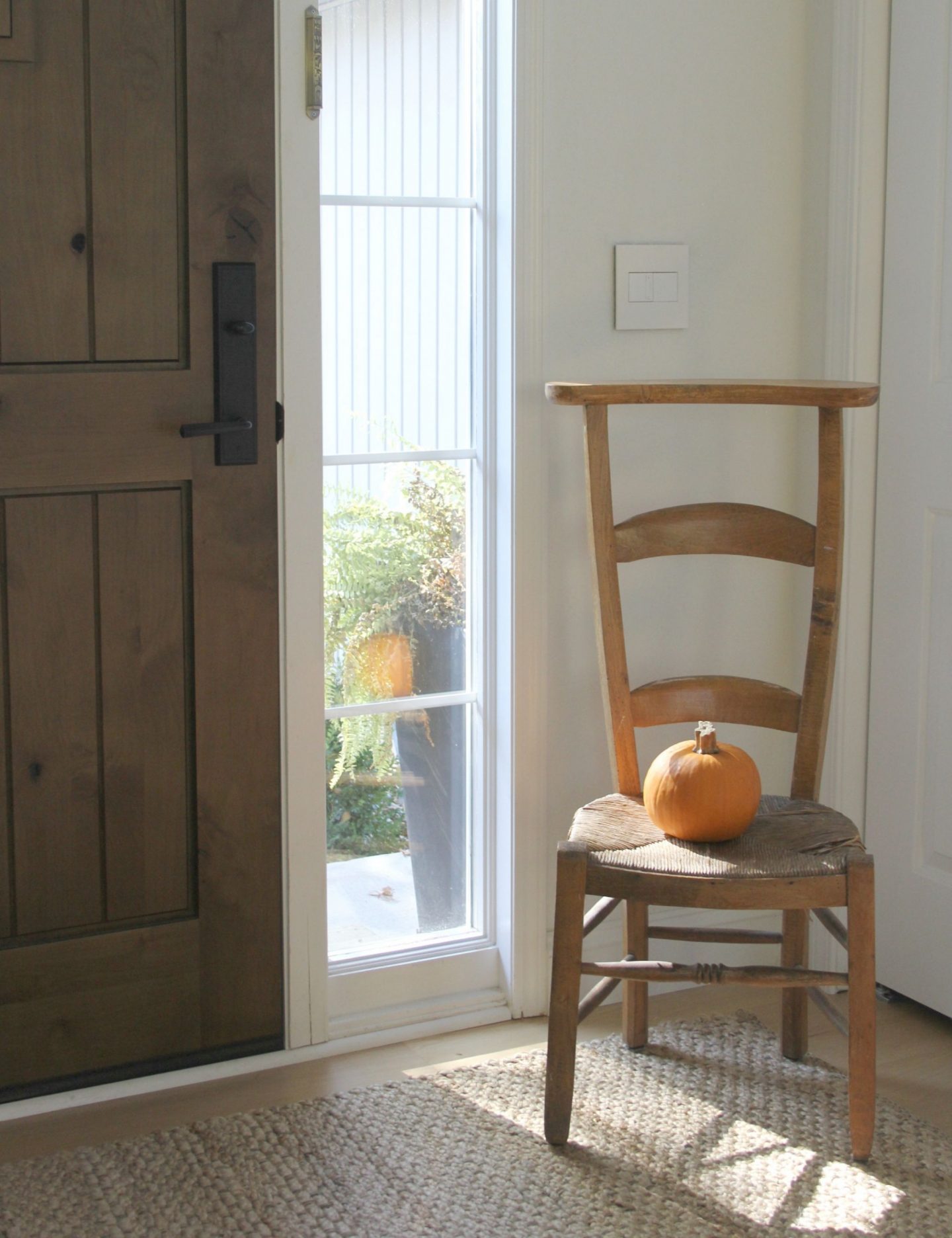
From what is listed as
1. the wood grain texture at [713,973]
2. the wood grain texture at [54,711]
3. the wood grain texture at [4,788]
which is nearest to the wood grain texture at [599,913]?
the wood grain texture at [713,973]

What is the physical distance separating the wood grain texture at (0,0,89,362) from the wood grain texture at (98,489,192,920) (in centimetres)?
24

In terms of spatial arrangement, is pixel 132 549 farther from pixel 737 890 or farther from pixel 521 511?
pixel 737 890

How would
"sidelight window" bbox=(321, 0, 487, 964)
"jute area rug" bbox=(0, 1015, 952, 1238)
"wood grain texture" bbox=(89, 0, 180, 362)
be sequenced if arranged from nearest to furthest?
1. "jute area rug" bbox=(0, 1015, 952, 1238)
2. "wood grain texture" bbox=(89, 0, 180, 362)
3. "sidelight window" bbox=(321, 0, 487, 964)

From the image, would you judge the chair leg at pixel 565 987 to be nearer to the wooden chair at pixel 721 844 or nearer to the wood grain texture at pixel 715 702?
the wooden chair at pixel 721 844

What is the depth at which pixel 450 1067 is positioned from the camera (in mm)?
2059

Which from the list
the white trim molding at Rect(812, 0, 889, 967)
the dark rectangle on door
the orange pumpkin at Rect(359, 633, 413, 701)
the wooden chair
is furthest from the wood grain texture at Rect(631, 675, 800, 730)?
the dark rectangle on door

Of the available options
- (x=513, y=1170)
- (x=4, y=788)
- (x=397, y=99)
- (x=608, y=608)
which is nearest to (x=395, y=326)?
(x=397, y=99)

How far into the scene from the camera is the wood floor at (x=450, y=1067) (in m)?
1.88

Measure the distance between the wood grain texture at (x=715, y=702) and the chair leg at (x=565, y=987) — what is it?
0.34 m

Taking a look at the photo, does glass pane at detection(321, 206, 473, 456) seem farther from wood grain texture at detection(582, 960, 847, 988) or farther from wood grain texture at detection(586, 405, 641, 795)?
wood grain texture at detection(582, 960, 847, 988)

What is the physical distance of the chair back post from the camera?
77.7 inches

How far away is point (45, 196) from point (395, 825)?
108 cm

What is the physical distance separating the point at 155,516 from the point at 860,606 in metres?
1.18

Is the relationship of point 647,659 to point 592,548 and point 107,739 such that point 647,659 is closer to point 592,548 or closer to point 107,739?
point 592,548
